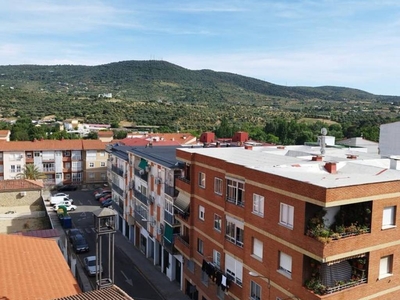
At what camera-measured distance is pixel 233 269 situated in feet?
84.7

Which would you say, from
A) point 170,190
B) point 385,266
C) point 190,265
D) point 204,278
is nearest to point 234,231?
point 204,278

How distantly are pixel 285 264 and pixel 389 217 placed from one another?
571 cm

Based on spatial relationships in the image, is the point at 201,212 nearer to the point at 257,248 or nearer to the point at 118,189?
the point at 257,248

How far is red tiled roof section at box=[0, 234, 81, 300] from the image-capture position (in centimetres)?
1841

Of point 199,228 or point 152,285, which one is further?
point 152,285

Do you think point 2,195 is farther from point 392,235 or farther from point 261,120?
point 261,120

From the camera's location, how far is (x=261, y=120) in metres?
156

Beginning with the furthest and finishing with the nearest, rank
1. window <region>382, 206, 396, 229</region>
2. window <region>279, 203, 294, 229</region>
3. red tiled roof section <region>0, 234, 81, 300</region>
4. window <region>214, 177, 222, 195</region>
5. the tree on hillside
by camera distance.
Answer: the tree on hillside → window <region>214, 177, 222, 195</region> → window <region>382, 206, 396, 229</region> → window <region>279, 203, 294, 229</region> → red tiled roof section <region>0, 234, 81, 300</region>

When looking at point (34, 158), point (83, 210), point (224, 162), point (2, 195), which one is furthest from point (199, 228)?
point (34, 158)

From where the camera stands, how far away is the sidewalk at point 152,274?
3344 centimetres

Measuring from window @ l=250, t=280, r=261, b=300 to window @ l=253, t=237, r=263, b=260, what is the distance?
5.64 ft

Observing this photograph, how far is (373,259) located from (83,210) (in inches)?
1867

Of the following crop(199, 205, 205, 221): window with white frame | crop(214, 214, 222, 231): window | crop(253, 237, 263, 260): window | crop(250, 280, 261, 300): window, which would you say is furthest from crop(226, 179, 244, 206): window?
crop(250, 280, 261, 300): window

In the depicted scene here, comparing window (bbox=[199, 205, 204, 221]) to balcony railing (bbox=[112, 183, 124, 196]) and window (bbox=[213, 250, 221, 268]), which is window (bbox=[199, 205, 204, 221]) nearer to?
window (bbox=[213, 250, 221, 268])
